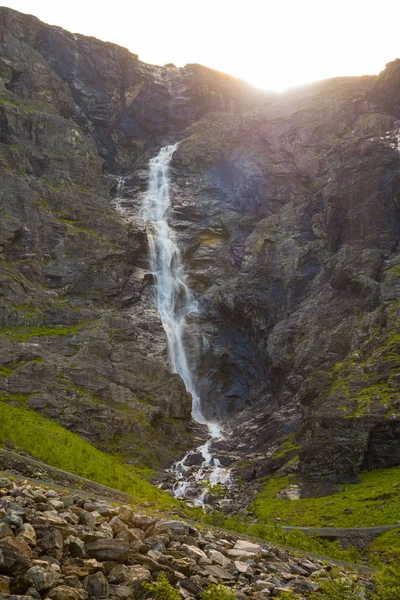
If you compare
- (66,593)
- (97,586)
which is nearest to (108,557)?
(97,586)

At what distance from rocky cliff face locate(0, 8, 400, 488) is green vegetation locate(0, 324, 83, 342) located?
0.92 feet

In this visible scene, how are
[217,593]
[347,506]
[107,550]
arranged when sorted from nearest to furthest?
[217,593]
[107,550]
[347,506]

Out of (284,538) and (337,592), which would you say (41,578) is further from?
(284,538)

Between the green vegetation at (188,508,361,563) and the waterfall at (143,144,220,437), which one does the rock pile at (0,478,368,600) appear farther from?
the waterfall at (143,144,220,437)

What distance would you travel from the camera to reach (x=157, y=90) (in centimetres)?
11900

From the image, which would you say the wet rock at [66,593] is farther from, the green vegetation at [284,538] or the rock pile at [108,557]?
the green vegetation at [284,538]

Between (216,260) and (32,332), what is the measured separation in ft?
110

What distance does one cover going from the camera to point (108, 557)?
490 inches

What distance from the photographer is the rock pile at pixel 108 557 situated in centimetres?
1099

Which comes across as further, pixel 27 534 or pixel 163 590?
pixel 27 534

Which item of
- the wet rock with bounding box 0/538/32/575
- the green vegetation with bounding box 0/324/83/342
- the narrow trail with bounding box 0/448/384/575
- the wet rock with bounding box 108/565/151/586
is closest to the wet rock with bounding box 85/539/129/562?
the wet rock with bounding box 108/565/151/586

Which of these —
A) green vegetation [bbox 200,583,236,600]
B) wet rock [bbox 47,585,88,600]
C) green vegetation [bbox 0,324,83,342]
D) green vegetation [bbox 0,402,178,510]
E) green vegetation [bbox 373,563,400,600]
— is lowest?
green vegetation [bbox 373,563,400,600]

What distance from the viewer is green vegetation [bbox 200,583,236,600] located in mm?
11758

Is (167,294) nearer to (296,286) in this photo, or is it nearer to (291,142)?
(296,286)
